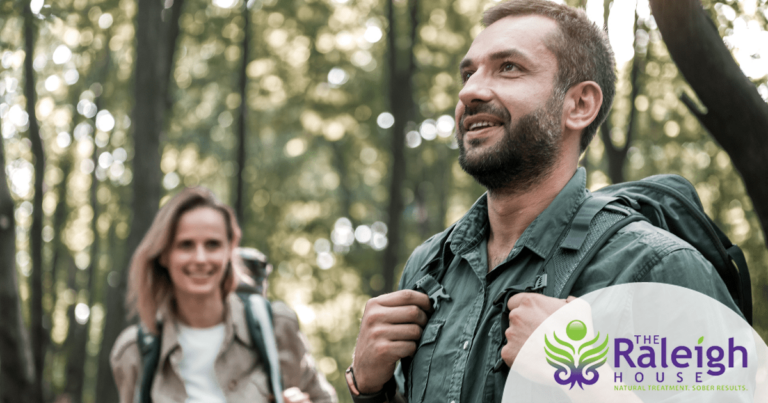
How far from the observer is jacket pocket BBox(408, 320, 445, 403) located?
A: 2082 millimetres

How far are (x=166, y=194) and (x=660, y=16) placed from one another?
15.6m

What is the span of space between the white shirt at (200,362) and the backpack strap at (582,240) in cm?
287

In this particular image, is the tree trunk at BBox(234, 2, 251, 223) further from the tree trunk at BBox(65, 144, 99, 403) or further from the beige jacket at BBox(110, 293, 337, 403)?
the beige jacket at BBox(110, 293, 337, 403)

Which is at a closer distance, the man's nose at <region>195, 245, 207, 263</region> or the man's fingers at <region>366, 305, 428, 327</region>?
the man's fingers at <region>366, 305, 428, 327</region>

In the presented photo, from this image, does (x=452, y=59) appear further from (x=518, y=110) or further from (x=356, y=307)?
(x=518, y=110)

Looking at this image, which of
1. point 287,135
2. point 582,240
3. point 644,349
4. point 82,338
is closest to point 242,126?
point 287,135

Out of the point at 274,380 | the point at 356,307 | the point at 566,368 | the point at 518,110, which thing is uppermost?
the point at 518,110

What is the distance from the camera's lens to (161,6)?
10.0m

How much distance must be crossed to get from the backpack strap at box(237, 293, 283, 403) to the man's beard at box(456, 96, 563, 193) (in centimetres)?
248

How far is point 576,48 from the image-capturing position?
225 cm

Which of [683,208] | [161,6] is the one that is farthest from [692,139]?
[683,208]

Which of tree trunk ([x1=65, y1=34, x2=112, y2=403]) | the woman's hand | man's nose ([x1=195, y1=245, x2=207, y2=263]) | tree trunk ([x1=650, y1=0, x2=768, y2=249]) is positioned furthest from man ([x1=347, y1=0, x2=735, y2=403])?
tree trunk ([x1=65, y1=34, x2=112, y2=403])

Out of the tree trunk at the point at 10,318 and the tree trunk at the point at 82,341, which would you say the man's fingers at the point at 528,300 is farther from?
the tree trunk at the point at 82,341

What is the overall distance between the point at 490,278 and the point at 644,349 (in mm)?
543
